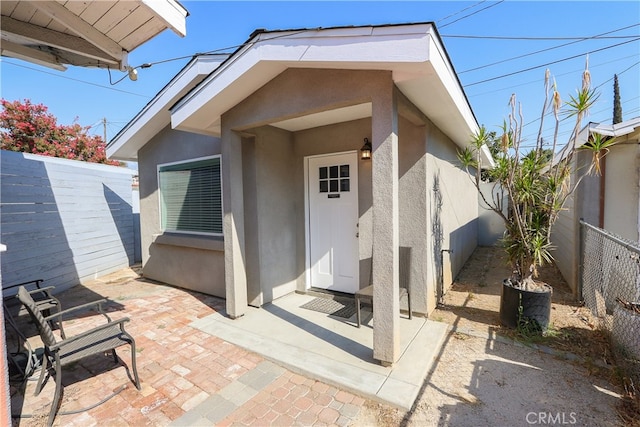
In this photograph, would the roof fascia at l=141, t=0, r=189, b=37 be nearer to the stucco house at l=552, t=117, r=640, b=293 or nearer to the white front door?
the white front door

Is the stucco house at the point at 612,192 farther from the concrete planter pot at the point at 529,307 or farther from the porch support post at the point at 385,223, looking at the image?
the porch support post at the point at 385,223

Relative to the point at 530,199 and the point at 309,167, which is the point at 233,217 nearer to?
the point at 309,167

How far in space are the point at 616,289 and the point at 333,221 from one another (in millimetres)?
4443

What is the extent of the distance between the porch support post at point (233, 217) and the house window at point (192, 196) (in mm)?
1243

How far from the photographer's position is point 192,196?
635 centimetres

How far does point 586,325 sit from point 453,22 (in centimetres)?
832

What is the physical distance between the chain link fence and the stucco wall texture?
2.14m

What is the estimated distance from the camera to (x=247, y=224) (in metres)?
5.07

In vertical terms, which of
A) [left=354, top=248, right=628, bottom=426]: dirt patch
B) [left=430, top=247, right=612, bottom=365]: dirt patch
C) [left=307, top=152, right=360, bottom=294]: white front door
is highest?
[left=307, top=152, right=360, bottom=294]: white front door

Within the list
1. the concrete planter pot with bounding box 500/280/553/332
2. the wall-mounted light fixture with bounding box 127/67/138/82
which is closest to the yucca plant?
the concrete planter pot with bounding box 500/280/553/332

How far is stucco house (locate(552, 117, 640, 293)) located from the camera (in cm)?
495

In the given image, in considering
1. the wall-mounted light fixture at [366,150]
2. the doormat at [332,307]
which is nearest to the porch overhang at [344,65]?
the wall-mounted light fixture at [366,150]

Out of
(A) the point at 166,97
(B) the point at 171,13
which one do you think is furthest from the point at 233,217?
(A) the point at 166,97

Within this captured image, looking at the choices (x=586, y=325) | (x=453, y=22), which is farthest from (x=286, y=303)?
(x=453, y=22)
